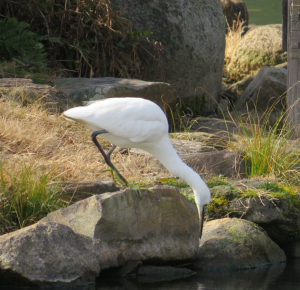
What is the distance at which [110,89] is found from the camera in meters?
7.36

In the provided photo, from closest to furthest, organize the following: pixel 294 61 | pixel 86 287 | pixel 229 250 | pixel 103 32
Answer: pixel 86 287 → pixel 229 250 → pixel 294 61 → pixel 103 32

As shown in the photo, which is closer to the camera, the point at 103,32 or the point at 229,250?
the point at 229,250

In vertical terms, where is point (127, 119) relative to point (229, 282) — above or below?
above

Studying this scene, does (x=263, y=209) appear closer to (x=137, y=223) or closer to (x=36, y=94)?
(x=137, y=223)

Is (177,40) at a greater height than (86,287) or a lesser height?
greater

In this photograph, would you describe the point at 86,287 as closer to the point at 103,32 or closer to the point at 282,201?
the point at 282,201

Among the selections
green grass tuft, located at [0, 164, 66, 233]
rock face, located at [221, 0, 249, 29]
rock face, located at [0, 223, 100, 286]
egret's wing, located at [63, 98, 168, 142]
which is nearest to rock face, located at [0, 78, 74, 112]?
green grass tuft, located at [0, 164, 66, 233]

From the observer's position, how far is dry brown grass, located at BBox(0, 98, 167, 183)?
213 inches

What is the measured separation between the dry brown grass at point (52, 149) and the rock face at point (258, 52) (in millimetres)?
7236

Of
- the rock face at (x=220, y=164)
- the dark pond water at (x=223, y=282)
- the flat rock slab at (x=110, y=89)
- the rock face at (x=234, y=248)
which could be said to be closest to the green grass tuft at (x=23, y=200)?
the dark pond water at (x=223, y=282)

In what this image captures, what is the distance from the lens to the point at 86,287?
398 cm

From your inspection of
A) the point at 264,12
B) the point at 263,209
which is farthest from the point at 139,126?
the point at 264,12

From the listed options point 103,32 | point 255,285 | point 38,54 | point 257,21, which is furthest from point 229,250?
point 257,21

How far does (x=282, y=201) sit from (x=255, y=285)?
4.15 feet
